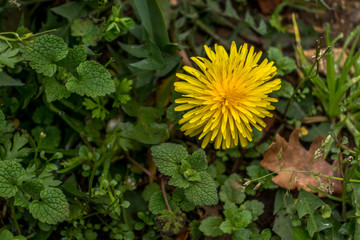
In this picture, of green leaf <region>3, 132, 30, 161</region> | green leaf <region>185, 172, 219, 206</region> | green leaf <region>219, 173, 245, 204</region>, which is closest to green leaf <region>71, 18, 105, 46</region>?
green leaf <region>3, 132, 30, 161</region>

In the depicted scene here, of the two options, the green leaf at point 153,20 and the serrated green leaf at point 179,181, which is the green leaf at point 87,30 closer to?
the green leaf at point 153,20

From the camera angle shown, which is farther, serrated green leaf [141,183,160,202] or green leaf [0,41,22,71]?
serrated green leaf [141,183,160,202]

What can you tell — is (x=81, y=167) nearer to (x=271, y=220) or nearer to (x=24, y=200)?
(x=24, y=200)

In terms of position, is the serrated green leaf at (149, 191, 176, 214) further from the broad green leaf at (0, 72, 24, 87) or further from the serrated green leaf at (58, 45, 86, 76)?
the broad green leaf at (0, 72, 24, 87)

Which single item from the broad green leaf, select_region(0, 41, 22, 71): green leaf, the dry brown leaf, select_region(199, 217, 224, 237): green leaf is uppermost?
select_region(0, 41, 22, 71): green leaf

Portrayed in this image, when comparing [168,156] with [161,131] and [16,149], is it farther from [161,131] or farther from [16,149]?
[16,149]

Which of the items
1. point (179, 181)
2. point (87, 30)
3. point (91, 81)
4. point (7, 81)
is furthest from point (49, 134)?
point (179, 181)

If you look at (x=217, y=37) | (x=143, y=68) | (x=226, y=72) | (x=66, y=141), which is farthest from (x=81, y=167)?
(x=217, y=37)
